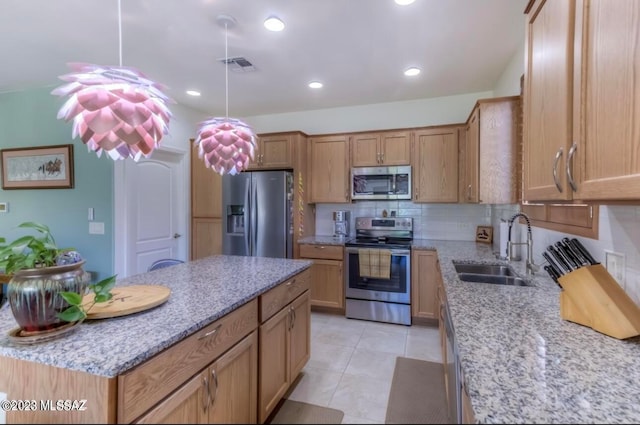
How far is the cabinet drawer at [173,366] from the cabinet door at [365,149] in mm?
2485

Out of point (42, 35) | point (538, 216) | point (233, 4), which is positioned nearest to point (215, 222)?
point (42, 35)

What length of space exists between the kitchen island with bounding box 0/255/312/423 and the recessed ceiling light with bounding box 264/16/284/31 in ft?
5.70

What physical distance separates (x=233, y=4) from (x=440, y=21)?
4.48ft

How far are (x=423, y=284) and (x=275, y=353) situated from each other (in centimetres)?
192

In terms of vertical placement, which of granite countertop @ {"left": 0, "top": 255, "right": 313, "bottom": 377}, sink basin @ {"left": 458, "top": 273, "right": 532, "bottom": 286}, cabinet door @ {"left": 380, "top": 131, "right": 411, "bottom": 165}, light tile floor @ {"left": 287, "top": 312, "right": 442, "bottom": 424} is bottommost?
light tile floor @ {"left": 287, "top": 312, "right": 442, "bottom": 424}

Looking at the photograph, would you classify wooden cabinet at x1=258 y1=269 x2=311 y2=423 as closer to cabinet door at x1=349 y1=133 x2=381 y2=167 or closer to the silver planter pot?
the silver planter pot

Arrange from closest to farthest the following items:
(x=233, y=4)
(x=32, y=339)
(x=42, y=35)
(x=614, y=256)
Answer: (x=32, y=339) < (x=614, y=256) < (x=233, y=4) < (x=42, y=35)

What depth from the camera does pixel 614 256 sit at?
118 cm

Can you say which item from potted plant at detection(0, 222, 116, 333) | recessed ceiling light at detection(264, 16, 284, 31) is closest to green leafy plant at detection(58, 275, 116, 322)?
potted plant at detection(0, 222, 116, 333)

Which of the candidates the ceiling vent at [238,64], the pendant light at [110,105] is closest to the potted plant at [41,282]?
the pendant light at [110,105]

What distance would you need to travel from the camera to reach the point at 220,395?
87 centimetres

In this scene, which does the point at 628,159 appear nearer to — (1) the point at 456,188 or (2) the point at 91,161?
(1) the point at 456,188

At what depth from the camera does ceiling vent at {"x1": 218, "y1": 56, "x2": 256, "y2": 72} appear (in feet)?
8.18

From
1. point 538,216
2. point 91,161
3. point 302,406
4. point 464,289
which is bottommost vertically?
point 464,289
